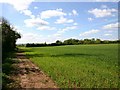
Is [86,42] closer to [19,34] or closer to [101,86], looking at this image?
[19,34]

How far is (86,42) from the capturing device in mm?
167000

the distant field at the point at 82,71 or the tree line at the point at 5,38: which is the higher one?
the tree line at the point at 5,38

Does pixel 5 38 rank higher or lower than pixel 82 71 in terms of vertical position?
higher

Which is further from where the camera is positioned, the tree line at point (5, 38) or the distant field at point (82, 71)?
the tree line at point (5, 38)

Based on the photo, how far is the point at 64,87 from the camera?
12312 mm

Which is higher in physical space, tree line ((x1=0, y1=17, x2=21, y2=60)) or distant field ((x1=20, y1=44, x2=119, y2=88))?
tree line ((x1=0, y1=17, x2=21, y2=60))

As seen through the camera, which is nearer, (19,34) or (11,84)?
(11,84)

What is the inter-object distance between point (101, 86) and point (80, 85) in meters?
1.03

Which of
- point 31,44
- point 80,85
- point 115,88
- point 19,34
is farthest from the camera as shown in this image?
point 31,44

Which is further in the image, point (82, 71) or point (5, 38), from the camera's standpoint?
point (5, 38)

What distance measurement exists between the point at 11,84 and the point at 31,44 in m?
126

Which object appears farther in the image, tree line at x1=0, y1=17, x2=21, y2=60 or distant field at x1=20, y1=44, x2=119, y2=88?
tree line at x1=0, y1=17, x2=21, y2=60

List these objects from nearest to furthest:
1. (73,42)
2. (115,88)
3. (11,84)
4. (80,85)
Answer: (115,88) → (80,85) → (11,84) → (73,42)

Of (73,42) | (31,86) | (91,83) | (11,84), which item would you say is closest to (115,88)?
(91,83)
